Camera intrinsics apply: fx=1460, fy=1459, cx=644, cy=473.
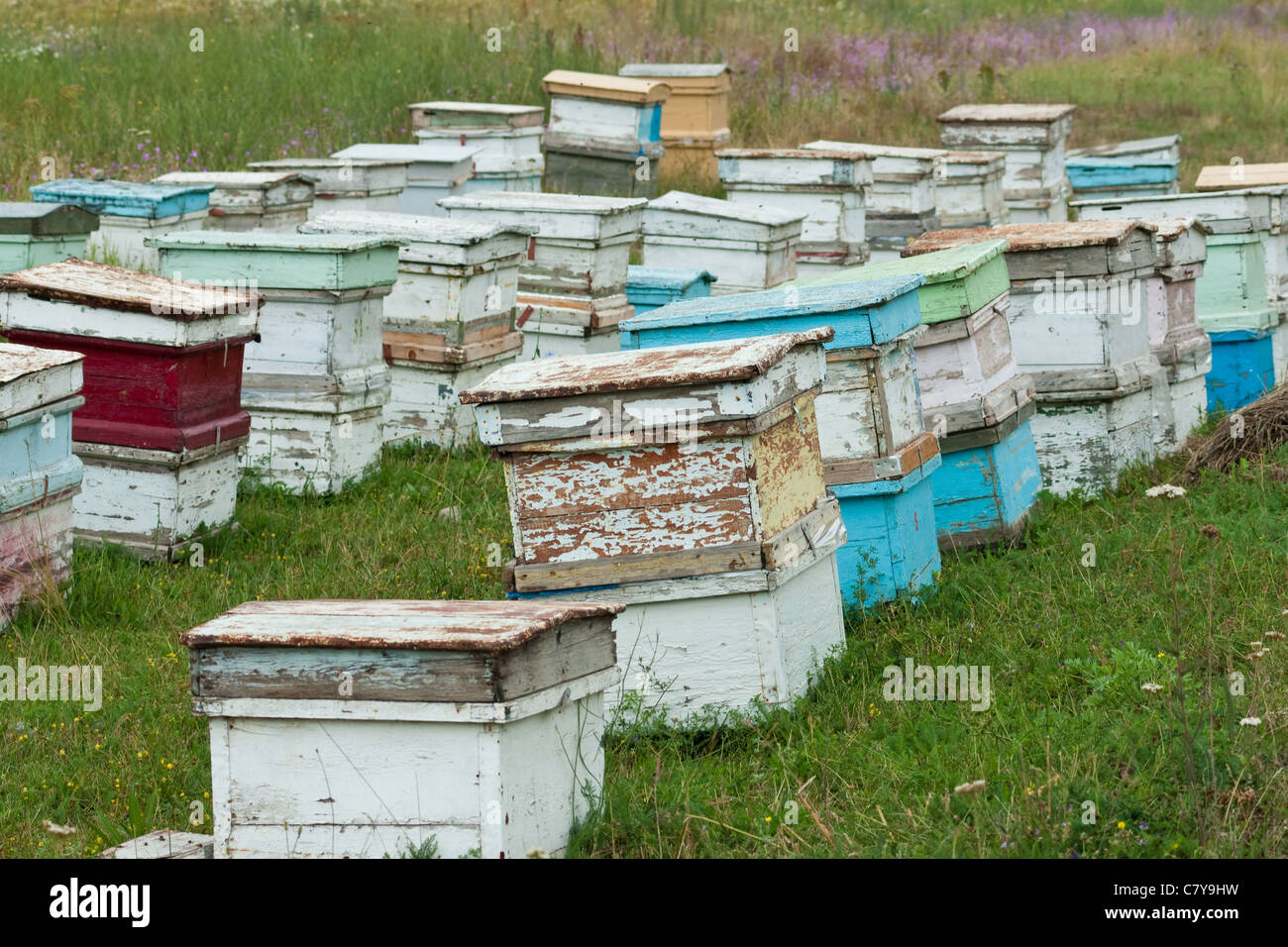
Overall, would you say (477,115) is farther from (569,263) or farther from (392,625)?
(392,625)

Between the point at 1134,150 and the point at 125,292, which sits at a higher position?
the point at 1134,150

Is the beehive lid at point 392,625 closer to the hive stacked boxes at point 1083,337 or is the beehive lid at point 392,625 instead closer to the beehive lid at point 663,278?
the hive stacked boxes at point 1083,337

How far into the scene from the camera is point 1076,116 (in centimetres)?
2073

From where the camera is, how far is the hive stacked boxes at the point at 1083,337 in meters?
7.12

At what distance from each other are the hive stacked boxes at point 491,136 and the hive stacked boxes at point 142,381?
614 cm

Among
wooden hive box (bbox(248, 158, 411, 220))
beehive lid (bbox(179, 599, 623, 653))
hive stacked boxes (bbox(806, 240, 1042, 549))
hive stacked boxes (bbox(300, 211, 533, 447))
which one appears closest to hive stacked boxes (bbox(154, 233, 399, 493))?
hive stacked boxes (bbox(300, 211, 533, 447))

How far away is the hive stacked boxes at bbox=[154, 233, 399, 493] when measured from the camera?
7.41 meters

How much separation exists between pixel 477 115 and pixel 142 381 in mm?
6970

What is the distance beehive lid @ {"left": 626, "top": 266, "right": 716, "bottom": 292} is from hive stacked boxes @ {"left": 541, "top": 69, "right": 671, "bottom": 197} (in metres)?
4.59

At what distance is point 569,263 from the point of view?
9180 mm

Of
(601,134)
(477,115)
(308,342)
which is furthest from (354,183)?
(601,134)

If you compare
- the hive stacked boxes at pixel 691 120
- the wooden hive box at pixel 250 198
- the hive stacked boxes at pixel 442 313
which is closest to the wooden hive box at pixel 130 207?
the wooden hive box at pixel 250 198
